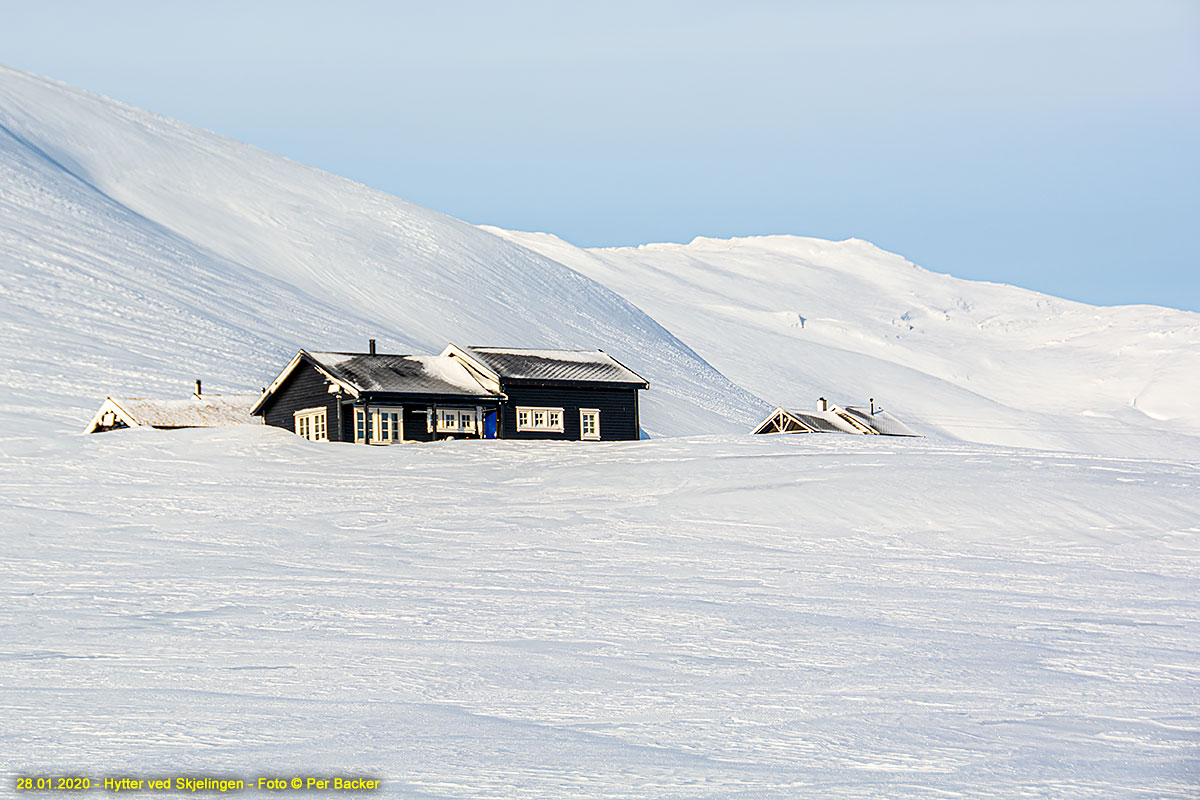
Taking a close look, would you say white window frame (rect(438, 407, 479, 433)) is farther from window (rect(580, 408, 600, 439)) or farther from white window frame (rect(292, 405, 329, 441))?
window (rect(580, 408, 600, 439))

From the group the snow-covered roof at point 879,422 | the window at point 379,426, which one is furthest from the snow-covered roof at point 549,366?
the snow-covered roof at point 879,422

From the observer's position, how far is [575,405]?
176ft

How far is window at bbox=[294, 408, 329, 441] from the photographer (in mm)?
49781

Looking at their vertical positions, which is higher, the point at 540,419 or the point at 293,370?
the point at 293,370

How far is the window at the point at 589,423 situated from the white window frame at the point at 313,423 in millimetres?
9864

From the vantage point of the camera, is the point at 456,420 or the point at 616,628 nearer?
the point at 616,628

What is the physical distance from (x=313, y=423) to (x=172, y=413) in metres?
6.83

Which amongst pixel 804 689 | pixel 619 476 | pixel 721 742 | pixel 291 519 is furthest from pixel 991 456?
pixel 721 742

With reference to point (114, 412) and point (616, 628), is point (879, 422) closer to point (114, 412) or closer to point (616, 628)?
point (114, 412)

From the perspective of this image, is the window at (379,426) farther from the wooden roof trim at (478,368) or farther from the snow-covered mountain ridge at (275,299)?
the snow-covered mountain ridge at (275,299)

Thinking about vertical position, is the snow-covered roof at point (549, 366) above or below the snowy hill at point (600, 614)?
above

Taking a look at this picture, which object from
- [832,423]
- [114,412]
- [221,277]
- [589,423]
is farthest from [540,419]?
[221,277]

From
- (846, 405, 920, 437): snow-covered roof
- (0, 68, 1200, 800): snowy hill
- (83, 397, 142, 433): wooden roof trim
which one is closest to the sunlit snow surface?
(0, 68, 1200, 800): snowy hill

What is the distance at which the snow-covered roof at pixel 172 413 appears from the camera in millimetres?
53000
